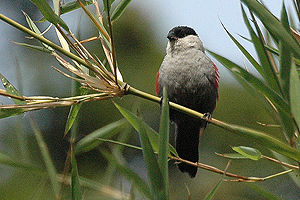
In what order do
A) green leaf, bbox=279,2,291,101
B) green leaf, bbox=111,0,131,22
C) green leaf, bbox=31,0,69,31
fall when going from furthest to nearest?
green leaf, bbox=111,0,131,22
green leaf, bbox=31,0,69,31
green leaf, bbox=279,2,291,101

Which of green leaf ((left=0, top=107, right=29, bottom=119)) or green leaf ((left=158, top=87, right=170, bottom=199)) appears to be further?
green leaf ((left=0, top=107, right=29, bottom=119))

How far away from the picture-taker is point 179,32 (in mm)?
2830

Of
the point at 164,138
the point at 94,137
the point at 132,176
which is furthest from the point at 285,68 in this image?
the point at 94,137

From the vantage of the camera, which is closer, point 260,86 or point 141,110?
point 260,86

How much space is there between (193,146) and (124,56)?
10.7 ft

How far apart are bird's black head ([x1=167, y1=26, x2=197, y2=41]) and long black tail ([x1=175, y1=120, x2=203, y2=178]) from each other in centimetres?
47

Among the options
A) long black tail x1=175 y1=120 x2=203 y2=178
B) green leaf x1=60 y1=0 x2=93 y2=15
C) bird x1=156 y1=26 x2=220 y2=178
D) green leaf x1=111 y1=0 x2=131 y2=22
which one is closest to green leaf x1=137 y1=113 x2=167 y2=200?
green leaf x1=111 y1=0 x2=131 y2=22

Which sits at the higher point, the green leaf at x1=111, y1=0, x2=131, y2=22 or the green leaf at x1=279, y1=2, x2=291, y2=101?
the green leaf at x1=111, y1=0, x2=131, y2=22

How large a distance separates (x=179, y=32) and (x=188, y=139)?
61cm

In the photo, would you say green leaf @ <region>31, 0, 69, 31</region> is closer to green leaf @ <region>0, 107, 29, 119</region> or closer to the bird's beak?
green leaf @ <region>0, 107, 29, 119</region>

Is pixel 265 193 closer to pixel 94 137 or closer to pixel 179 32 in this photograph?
pixel 94 137

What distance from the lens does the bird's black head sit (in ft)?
9.06

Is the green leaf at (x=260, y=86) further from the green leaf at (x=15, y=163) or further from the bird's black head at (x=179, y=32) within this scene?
the bird's black head at (x=179, y=32)

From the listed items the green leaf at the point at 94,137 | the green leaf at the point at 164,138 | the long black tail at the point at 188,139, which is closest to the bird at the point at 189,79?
the long black tail at the point at 188,139
